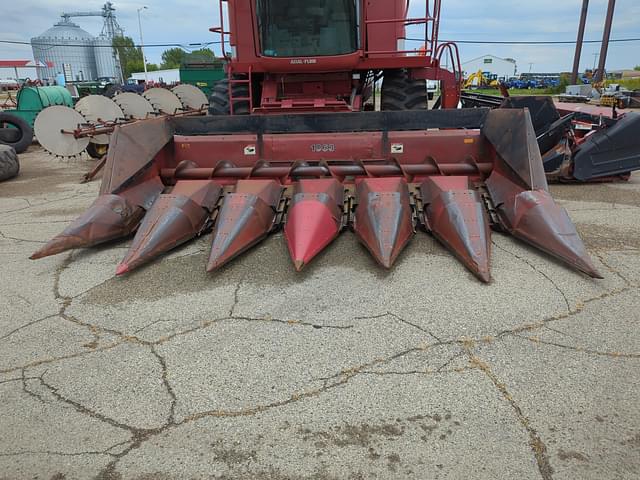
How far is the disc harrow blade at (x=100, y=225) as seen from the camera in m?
3.70

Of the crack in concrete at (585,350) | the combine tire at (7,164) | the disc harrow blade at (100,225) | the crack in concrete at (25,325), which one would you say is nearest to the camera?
the crack in concrete at (585,350)

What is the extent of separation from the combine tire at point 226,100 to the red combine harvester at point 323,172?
0.52m

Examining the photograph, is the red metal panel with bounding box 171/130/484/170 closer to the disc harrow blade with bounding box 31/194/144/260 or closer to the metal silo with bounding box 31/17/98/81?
the disc harrow blade with bounding box 31/194/144/260

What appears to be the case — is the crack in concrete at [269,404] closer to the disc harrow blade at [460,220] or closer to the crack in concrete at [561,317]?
the crack in concrete at [561,317]

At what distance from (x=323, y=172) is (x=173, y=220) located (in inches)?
59.1

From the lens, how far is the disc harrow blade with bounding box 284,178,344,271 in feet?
11.3

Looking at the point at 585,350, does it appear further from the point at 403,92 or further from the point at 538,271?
the point at 403,92

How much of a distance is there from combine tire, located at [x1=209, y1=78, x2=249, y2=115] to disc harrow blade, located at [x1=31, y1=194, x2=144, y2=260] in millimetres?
2931

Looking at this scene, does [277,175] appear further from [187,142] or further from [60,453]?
[60,453]

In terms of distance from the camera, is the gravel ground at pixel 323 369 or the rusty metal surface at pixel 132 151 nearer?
the gravel ground at pixel 323 369

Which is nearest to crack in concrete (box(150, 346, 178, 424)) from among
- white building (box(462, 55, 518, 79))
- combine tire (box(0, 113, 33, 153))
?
combine tire (box(0, 113, 33, 153))

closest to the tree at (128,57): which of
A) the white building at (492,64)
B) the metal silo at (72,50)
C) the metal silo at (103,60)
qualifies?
the metal silo at (103,60)

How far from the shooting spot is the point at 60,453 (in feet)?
6.26

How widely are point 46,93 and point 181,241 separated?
40.8 feet
